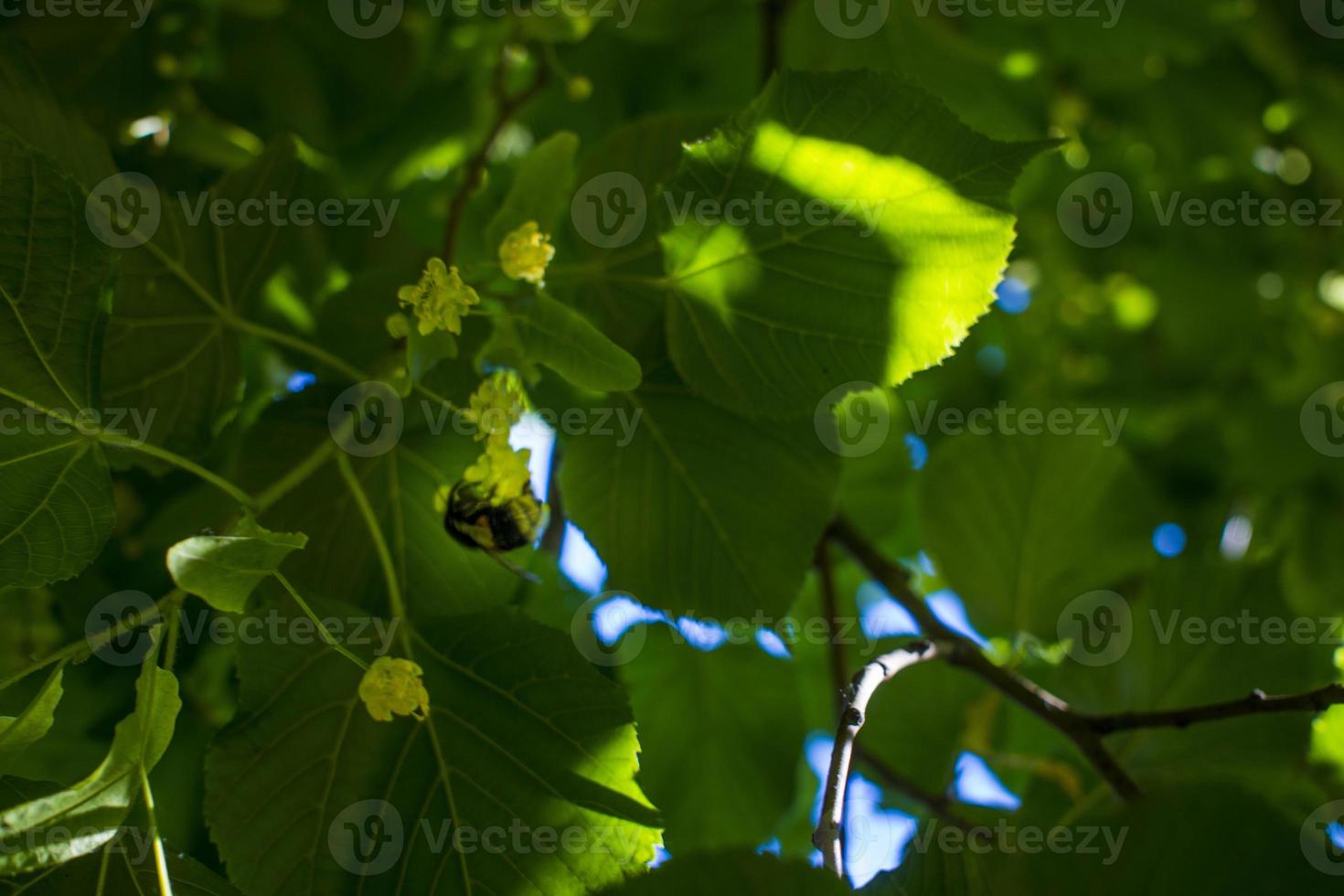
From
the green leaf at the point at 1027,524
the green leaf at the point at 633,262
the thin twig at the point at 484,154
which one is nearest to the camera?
the green leaf at the point at 633,262

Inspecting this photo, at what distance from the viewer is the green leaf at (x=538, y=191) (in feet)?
3.39

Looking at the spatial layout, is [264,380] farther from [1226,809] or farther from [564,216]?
[1226,809]

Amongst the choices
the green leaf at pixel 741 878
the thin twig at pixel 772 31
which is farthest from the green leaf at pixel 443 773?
the thin twig at pixel 772 31

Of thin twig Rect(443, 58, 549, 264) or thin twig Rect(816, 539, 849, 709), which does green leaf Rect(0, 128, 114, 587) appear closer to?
thin twig Rect(443, 58, 549, 264)

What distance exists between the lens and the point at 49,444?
92cm

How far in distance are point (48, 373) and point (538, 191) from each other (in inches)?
19.2

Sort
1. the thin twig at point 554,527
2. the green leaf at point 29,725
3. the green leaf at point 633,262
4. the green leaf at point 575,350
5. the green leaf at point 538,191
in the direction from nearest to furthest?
the green leaf at point 29,725 < the green leaf at point 575,350 < the green leaf at point 538,191 < the green leaf at point 633,262 < the thin twig at point 554,527

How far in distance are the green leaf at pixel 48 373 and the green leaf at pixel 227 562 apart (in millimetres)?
190

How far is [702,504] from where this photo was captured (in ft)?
3.84

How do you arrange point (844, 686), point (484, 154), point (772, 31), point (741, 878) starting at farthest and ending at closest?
point (772, 31), point (484, 154), point (844, 686), point (741, 878)

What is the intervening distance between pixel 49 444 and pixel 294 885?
0.46 meters

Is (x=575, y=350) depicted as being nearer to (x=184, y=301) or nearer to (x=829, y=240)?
(x=829, y=240)

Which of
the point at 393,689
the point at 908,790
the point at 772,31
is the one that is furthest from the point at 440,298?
the point at 772,31

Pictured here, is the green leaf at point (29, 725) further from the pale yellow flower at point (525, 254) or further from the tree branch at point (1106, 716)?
the tree branch at point (1106, 716)
